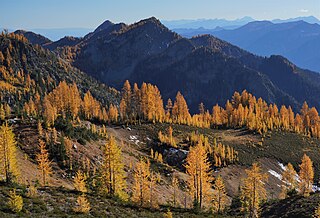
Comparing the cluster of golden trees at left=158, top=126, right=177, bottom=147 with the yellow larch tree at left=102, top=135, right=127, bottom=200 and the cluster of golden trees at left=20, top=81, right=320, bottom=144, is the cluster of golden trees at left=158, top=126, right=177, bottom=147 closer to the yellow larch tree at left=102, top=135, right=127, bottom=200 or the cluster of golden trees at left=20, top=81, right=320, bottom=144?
the cluster of golden trees at left=20, top=81, right=320, bottom=144

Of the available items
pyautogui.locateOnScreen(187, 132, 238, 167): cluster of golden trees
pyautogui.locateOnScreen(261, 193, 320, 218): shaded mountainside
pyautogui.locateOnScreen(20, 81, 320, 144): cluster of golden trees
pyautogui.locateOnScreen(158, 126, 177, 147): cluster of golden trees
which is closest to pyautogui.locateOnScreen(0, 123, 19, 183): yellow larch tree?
pyautogui.locateOnScreen(261, 193, 320, 218): shaded mountainside

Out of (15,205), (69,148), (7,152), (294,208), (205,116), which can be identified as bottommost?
(294,208)

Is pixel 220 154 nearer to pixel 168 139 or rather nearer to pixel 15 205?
pixel 168 139

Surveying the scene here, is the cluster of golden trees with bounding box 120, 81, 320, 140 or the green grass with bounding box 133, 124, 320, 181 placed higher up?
the cluster of golden trees with bounding box 120, 81, 320, 140

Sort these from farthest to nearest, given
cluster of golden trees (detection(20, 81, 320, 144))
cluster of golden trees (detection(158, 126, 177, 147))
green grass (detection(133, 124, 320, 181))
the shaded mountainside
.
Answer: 1. cluster of golden trees (detection(20, 81, 320, 144))
2. green grass (detection(133, 124, 320, 181))
3. cluster of golden trees (detection(158, 126, 177, 147))
4. the shaded mountainside

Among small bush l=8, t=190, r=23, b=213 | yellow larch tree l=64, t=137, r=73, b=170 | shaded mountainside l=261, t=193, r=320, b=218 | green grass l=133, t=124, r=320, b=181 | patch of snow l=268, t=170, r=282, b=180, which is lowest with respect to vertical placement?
patch of snow l=268, t=170, r=282, b=180

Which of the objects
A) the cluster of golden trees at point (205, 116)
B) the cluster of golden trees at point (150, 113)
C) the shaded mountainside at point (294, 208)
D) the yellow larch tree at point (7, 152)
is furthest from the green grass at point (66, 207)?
the cluster of golden trees at point (205, 116)

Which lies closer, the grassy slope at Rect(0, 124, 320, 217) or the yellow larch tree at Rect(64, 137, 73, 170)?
the grassy slope at Rect(0, 124, 320, 217)

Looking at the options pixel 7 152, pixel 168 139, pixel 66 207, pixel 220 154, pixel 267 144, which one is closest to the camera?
pixel 66 207

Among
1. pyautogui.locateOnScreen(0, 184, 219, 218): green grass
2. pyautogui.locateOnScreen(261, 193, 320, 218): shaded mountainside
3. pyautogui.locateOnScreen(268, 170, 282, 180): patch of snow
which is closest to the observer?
pyautogui.locateOnScreen(0, 184, 219, 218): green grass

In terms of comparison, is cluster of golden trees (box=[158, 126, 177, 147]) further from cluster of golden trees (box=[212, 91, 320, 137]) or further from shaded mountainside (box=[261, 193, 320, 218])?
shaded mountainside (box=[261, 193, 320, 218])

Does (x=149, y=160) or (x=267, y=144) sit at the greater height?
(x=149, y=160)

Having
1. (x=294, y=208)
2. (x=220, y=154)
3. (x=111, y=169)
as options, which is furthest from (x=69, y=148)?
(x=220, y=154)

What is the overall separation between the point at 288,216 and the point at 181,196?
3258cm
